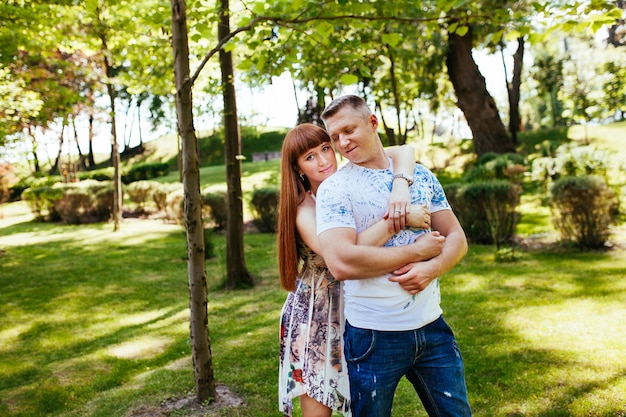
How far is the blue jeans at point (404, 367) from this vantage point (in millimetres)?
2082

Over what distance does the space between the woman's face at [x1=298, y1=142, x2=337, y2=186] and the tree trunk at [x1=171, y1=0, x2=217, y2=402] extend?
141 centimetres

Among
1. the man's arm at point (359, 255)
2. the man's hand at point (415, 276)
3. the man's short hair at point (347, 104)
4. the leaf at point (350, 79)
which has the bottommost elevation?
the man's hand at point (415, 276)

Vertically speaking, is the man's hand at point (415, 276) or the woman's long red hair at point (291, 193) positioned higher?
the woman's long red hair at point (291, 193)

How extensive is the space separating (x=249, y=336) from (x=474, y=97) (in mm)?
13292

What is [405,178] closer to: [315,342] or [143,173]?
[315,342]

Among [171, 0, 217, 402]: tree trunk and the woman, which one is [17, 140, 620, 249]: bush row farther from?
the woman

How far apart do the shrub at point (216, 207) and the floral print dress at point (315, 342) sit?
11.3m

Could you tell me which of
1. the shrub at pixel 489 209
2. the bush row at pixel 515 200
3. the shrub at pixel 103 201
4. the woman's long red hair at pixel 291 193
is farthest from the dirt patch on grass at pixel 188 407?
the shrub at pixel 103 201

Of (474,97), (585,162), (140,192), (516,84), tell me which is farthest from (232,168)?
(516,84)

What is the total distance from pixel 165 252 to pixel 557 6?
10.0m

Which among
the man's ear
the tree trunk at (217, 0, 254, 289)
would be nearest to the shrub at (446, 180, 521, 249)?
the tree trunk at (217, 0, 254, 289)

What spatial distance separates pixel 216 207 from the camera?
45.5ft

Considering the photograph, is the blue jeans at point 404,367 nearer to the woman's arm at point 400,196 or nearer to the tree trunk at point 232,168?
the woman's arm at point 400,196

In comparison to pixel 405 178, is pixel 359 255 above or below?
below
